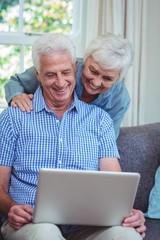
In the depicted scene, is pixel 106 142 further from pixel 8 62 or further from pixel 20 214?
pixel 8 62

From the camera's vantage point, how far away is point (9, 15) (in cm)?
293

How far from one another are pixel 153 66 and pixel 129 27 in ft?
1.11

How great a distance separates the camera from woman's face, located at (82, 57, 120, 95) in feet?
6.30

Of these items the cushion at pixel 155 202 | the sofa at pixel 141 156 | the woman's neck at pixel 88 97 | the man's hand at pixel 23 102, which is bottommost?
the cushion at pixel 155 202

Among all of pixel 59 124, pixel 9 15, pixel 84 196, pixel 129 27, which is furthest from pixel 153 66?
pixel 84 196

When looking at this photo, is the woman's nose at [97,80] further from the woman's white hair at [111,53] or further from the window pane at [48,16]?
the window pane at [48,16]

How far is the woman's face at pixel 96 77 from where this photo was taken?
6.30 ft

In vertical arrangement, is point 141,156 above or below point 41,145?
below

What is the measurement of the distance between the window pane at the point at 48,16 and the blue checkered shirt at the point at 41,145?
1137 mm

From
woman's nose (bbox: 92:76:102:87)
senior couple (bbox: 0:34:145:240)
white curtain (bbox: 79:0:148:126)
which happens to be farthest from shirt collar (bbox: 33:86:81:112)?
white curtain (bbox: 79:0:148:126)

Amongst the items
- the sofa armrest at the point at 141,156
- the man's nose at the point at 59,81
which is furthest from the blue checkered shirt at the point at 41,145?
the sofa armrest at the point at 141,156

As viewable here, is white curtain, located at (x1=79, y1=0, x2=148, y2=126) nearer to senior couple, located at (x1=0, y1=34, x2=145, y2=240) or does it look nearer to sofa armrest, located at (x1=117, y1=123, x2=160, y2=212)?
sofa armrest, located at (x1=117, y1=123, x2=160, y2=212)

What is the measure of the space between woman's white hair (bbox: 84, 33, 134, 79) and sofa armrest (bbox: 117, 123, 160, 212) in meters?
0.49

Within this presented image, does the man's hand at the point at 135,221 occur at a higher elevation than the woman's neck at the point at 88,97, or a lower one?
lower
